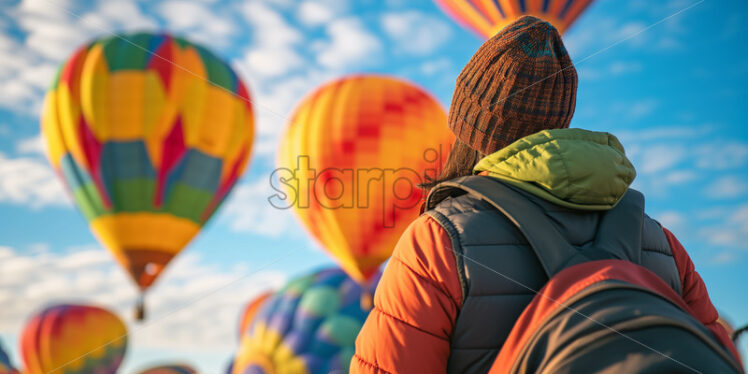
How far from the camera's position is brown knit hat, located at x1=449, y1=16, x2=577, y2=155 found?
1.24 metres

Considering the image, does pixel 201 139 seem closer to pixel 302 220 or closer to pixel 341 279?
pixel 302 220

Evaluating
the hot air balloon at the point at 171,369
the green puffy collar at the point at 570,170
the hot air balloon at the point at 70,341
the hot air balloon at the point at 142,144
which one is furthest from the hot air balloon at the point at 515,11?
the hot air balloon at the point at 171,369

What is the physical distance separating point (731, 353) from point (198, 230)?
38.7ft

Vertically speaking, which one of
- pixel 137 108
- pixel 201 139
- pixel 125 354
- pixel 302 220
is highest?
pixel 137 108

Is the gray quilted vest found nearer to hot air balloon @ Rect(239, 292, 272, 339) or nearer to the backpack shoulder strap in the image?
the backpack shoulder strap

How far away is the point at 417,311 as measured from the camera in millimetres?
996

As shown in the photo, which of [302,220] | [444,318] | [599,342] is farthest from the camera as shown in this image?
[302,220]

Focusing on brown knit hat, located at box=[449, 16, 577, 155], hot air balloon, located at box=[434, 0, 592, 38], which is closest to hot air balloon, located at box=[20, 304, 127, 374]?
hot air balloon, located at box=[434, 0, 592, 38]

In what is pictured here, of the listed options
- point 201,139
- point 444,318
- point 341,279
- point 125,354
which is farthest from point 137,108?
point 444,318

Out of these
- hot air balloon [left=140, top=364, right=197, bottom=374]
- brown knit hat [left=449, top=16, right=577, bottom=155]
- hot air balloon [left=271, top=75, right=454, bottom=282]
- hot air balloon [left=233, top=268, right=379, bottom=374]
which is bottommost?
hot air balloon [left=140, top=364, right=197, bottom=374]

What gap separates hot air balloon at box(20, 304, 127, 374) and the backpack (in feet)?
56.3

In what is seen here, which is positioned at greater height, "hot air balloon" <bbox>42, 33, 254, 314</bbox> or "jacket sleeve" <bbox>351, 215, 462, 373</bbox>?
"hot air balloon" <bbox>42, 33, 254, 314</bbox>

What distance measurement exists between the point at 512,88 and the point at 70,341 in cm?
1862

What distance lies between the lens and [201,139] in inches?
454
